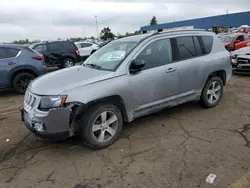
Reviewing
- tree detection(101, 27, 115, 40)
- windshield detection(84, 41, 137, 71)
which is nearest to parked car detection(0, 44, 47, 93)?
windshield detection(84, 41, 137, 71)

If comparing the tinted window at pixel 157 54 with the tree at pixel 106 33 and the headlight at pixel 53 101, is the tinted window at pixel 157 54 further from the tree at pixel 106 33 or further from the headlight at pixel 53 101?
the tree at pixel 106 33

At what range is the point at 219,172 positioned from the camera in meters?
3.23

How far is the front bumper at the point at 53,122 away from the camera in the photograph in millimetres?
3520

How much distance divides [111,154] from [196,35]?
3.15 m

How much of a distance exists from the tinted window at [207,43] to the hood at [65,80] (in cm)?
246

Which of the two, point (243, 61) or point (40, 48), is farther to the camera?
point (40, 48)

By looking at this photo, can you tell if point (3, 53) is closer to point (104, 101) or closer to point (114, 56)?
point (114, 56)

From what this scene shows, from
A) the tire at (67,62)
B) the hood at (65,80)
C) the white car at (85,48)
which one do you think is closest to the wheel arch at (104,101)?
the hood at (65,80)

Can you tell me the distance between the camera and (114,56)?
448cm

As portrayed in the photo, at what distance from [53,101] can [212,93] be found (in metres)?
3.61

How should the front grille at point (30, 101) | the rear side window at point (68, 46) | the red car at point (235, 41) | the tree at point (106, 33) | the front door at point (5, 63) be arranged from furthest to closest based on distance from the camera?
the tree at point (106, 33)
the red car at point (235, 41)
the rear side window at point (68, 46)
the front door at point (5, 63)
the front grille at point (30, 101)

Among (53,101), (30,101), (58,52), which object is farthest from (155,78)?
(58,52)

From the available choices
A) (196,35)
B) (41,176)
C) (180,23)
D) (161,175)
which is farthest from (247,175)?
(180,23)

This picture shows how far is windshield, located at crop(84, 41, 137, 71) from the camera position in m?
4.30
